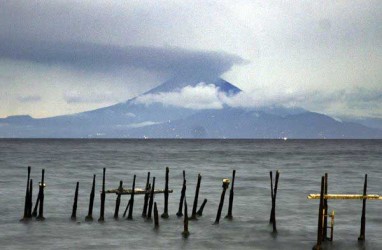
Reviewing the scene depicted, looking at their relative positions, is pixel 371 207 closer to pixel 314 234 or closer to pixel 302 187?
pixel 314 234

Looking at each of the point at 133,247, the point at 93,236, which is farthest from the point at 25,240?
the point at 133,247

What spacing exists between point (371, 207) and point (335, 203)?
3.47 m

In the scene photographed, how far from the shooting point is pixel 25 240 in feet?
103

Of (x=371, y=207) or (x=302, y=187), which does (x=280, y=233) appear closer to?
(x=371, y=207)

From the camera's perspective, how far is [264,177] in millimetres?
81562

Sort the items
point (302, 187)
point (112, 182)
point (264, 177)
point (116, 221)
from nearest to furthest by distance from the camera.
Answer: point (116, 221) → point (302, 187) → point (112, 182) → point (264, 177)

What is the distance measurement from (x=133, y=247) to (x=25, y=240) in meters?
6.29

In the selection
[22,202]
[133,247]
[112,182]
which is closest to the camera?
[133,247]

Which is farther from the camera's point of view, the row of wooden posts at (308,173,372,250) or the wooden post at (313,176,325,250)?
the row of wooden posts at (308,173,372,250)

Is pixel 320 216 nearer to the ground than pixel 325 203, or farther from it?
nearer to the ground

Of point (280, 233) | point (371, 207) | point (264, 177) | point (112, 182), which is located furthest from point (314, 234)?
point (264, 177)

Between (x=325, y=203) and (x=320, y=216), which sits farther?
(x=325, y=203)

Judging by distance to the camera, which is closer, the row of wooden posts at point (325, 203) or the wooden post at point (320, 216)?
the wooden post at point (320, 216)

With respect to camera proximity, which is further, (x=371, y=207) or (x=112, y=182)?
(x=112, y=182)
